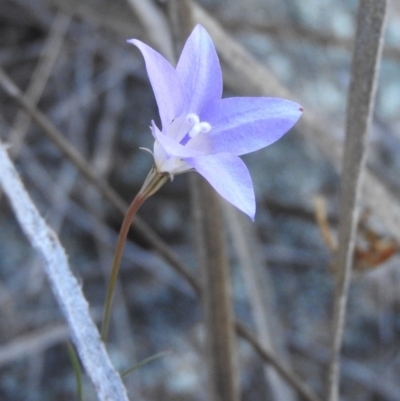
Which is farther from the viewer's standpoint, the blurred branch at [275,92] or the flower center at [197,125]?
the blurred branch at [275,92]

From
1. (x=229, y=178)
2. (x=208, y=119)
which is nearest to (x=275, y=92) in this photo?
(x=208, y=119)

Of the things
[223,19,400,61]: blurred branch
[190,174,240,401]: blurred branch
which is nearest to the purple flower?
[190,174,240,401]: blurred branch

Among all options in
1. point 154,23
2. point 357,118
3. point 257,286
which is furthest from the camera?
point 257,286

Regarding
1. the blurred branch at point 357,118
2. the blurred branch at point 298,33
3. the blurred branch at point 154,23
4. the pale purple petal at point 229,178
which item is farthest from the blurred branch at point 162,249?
the blurred branch at point 298,33

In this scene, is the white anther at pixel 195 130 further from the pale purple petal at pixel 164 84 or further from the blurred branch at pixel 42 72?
the blurred branch at pixel 42 72

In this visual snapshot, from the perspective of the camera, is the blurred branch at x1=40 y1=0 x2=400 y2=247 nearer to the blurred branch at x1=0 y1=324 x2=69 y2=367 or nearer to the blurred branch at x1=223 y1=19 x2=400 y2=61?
the blurred branch at x1=223 y1=19 x2=400 y2=61

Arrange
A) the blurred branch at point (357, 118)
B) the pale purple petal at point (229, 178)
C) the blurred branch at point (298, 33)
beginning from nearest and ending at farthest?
the pale purple petal at point (229, 178)
the blurred branch at point (357, 118)
the blurred branch at point (298, 33)

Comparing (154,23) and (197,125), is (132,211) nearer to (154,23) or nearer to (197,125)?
(197,125)
